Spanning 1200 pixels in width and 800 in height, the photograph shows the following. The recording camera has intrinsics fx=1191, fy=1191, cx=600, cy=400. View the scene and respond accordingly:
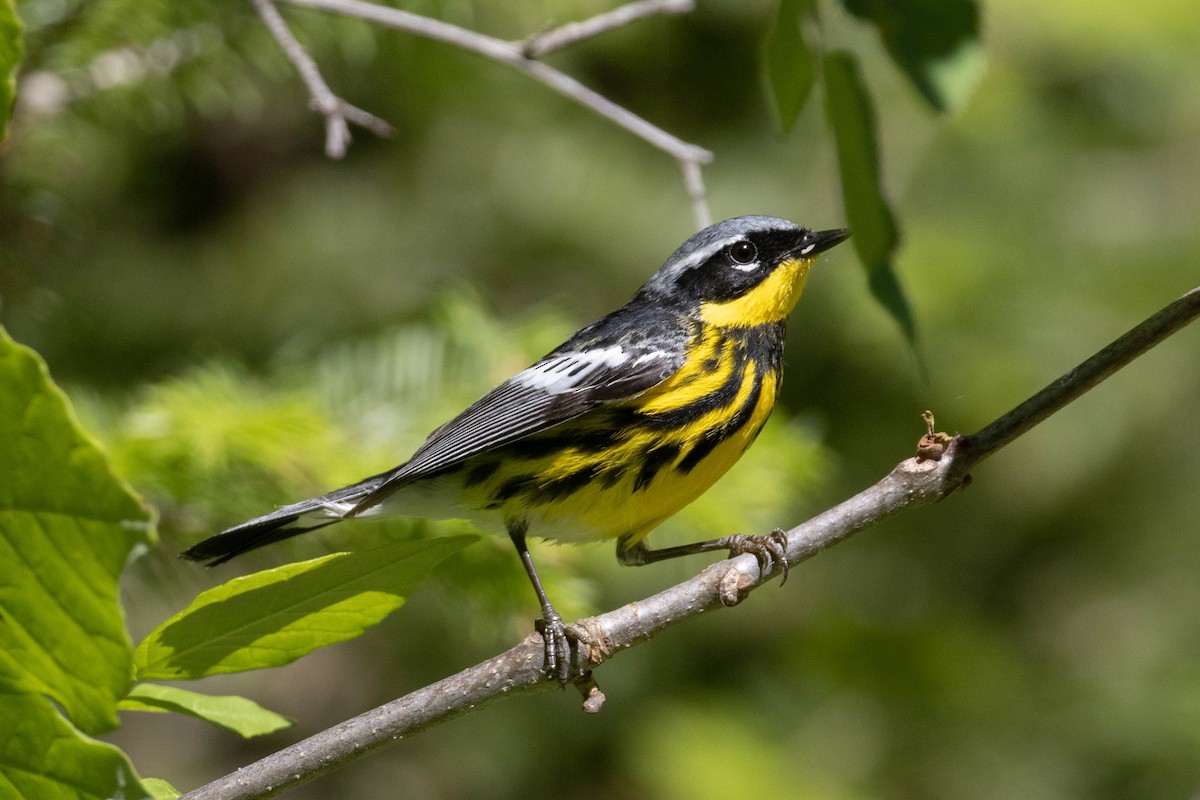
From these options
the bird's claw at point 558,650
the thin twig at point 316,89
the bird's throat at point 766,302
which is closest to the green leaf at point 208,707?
the bird's claw at point 558,650

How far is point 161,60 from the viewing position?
2.82 metres

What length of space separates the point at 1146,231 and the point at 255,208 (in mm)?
3129

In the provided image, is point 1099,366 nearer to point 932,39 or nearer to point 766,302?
point 932,39

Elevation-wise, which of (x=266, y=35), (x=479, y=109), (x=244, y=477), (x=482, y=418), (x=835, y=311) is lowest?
(x=244, y=477)

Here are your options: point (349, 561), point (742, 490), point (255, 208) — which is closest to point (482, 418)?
point (742, 490)

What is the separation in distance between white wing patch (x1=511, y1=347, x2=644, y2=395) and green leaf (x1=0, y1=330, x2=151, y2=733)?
1656 mm

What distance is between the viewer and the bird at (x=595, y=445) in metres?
2.22

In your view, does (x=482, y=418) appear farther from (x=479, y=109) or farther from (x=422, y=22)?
(x=479, y=109)

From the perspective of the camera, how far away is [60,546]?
626 mm

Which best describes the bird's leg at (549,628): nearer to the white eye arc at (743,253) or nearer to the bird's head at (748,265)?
the bird's head at (748,265)

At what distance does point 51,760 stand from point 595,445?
1572 millimetres

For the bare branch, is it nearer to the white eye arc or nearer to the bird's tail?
the white eye arc

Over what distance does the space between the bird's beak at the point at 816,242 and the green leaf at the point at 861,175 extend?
140 centimetres

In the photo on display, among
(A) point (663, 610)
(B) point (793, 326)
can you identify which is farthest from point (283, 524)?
(B) point (793, 326)
